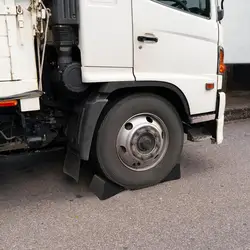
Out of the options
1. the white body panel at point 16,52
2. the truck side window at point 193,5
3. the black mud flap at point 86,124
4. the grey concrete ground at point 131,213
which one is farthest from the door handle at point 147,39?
the grey concrete ground at point 131,213

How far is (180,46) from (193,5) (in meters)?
0.51

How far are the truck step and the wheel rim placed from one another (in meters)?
0.41

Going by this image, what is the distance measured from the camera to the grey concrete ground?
3033 mm

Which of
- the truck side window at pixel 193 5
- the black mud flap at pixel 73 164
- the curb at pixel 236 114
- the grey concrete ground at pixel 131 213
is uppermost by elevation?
the truck side window at pixel 193 5

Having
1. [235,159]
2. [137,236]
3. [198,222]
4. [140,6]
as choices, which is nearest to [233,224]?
[198,222]

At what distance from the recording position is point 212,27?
4062 millimetres

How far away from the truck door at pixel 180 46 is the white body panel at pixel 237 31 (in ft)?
10.5

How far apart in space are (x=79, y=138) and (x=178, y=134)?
1121 millimetres

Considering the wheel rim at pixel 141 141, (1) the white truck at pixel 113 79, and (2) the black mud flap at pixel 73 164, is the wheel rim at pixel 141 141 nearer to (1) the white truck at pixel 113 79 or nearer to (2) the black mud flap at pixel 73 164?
(1) the white truck at pixel 113 79

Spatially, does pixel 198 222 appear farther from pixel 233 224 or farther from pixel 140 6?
pixel 140 6

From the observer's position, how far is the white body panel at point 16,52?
304 centimetres

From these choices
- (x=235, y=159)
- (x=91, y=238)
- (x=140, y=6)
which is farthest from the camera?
(x=235, y=159)

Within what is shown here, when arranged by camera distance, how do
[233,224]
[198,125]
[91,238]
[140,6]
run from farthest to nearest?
1. [198,125]
2. [140,6]
3. [233,224]
4. [91,238]

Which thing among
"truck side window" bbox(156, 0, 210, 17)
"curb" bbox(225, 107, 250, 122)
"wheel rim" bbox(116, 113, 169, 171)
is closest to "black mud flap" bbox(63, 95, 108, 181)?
"wheel rim" bbox(116, 113, 169, 171)
